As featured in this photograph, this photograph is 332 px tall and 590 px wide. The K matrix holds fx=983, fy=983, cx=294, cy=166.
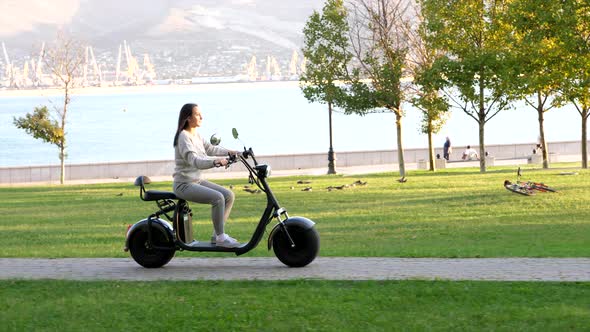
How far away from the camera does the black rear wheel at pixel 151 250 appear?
9.99 metres

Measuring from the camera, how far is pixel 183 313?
296 inches

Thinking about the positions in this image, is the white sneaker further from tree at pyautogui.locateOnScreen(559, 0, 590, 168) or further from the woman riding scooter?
tree at pyautogui.locateOnScreen(559, 0, 590, 168)

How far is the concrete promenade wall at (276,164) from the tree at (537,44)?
13.9 meters

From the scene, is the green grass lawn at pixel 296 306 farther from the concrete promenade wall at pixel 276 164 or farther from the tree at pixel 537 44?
the concrete promenade wall at pixel 276 164

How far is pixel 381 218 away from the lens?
18.9 m

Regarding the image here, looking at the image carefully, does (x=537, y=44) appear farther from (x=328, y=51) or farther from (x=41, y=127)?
(x=41, y=127)

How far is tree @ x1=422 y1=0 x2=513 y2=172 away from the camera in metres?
35.1

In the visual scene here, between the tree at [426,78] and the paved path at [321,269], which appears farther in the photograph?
the tree at [426,78]

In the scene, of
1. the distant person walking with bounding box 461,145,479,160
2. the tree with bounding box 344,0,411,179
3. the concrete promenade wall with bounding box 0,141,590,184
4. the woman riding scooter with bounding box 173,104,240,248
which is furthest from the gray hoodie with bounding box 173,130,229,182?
the distant person walking with bounding box 461,145,479,160

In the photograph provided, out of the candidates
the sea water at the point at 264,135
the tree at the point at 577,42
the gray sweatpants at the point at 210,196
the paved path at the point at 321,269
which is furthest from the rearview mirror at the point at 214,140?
the sea water at the point at 264,135

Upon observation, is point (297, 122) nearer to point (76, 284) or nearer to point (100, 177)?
point (100, 177)

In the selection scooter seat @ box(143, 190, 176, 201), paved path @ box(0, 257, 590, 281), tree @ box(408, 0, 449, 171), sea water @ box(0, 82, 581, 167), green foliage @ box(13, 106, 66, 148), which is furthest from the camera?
sea water @ box(0, 82, 581, 167)

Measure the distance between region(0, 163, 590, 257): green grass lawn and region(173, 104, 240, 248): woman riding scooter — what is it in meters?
2.00

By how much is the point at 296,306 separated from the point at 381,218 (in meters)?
11.4
